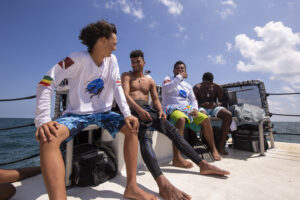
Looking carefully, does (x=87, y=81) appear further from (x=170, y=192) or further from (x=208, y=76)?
(x=208, y=76)

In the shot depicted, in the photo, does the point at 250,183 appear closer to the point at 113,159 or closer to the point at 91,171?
the point at 113,159

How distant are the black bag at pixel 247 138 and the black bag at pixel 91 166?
2.39 meters

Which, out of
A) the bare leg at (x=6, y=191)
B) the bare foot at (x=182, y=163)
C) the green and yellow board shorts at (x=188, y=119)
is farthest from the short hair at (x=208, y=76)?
the bare leg at (x=6, y=191)

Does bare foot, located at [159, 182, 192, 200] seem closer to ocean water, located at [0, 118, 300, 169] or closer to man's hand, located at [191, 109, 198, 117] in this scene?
man's hand, located at [191, 109, 198, 117]

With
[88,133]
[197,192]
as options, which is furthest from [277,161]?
[88,133]

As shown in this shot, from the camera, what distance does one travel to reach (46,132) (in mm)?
866

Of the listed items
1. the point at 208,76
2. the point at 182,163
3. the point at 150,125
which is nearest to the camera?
the point at 150,125

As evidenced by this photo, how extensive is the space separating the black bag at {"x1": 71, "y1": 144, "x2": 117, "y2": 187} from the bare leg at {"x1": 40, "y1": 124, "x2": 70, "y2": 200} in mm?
536

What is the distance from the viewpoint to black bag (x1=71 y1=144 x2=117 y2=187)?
4.51 feet

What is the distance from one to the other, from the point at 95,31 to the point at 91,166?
1272 millimetres

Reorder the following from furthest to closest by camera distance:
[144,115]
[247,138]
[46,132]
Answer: [247,138] < [144,115] < [46,132]

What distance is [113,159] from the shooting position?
1.60 metres

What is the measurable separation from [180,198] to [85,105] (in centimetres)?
111

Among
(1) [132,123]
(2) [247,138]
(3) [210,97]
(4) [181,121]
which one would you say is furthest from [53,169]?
(2) [247,138]
